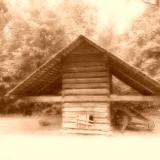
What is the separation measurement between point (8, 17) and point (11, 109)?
1235 cm

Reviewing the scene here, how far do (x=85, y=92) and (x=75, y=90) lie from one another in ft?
1.79

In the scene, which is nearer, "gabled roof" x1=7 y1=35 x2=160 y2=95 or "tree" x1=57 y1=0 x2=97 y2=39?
"gabled roof" x1=7 y1=35 x2=160 y2=95

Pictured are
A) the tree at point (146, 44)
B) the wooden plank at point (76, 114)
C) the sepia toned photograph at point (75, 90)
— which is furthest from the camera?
the tree at point (146, 44)

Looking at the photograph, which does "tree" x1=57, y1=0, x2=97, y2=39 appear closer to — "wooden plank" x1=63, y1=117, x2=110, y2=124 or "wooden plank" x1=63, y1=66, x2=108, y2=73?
"wooden plank" x1=63, y1=66, x2=108, y2=73

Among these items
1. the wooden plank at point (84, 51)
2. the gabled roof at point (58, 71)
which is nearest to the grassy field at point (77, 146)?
the gabled roof at point (58, 71)

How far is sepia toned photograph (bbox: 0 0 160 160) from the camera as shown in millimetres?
12516

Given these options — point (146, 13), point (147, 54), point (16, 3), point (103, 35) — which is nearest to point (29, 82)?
point (147, 54)

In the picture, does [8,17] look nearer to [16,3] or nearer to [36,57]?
[16,3]

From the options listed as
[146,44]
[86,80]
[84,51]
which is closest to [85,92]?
[86,80]

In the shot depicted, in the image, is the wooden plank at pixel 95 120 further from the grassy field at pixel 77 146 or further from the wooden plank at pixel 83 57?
the wooden plank at pixel 83 57

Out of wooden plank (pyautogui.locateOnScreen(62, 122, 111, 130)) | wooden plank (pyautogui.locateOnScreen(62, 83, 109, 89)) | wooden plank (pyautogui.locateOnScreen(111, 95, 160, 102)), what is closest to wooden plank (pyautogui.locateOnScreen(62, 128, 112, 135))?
wooden plank (pyautogui.locateOnScreen(62, 122, 111, 130))

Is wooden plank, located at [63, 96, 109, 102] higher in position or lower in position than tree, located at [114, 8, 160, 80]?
lower

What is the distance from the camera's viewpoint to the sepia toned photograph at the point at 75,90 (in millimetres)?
12516

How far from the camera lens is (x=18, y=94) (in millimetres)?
15734
